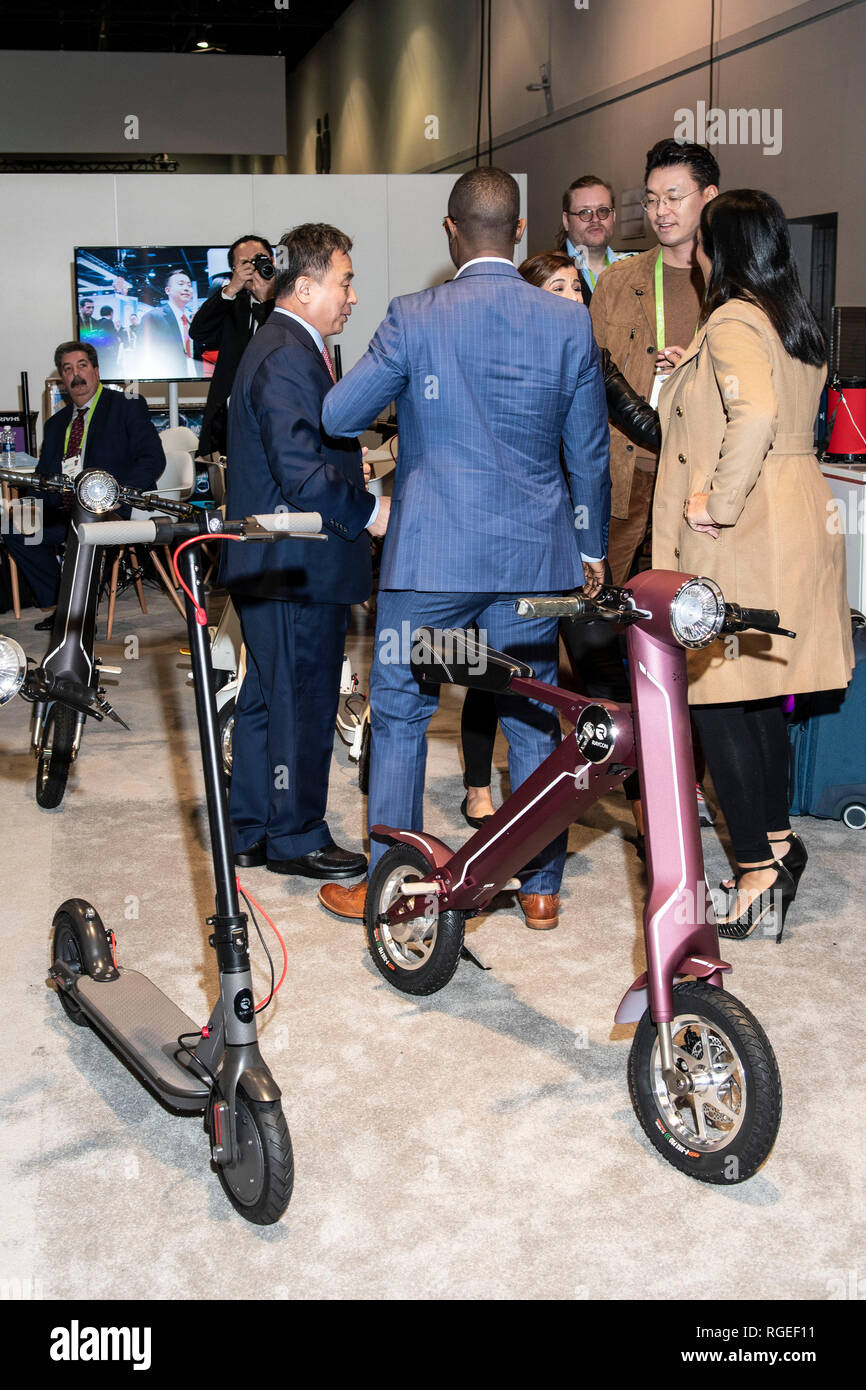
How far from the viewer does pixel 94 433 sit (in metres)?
6.42

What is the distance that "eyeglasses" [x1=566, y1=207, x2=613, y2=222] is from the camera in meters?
3.73

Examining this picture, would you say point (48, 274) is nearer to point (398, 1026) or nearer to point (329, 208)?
point (329, 208)

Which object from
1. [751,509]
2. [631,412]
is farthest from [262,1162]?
[631,412]

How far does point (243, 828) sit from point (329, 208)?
6476mm

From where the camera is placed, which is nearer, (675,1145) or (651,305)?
(675,1145)

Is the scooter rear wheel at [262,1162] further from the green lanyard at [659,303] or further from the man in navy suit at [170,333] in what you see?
the man in navy suit at [170,333]

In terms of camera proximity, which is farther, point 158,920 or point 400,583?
point 158,920

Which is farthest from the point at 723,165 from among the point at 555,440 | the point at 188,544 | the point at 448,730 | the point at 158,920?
the point at 188,544

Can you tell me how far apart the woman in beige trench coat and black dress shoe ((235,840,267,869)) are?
1.20 metres

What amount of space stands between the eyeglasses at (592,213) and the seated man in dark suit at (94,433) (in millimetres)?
3250

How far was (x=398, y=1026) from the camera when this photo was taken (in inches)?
101

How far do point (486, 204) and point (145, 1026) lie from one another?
1.65 meters

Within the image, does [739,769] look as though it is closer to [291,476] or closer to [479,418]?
[479,418]

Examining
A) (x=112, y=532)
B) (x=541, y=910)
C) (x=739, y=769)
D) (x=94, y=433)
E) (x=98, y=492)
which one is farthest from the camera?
(x=94, y=433)
